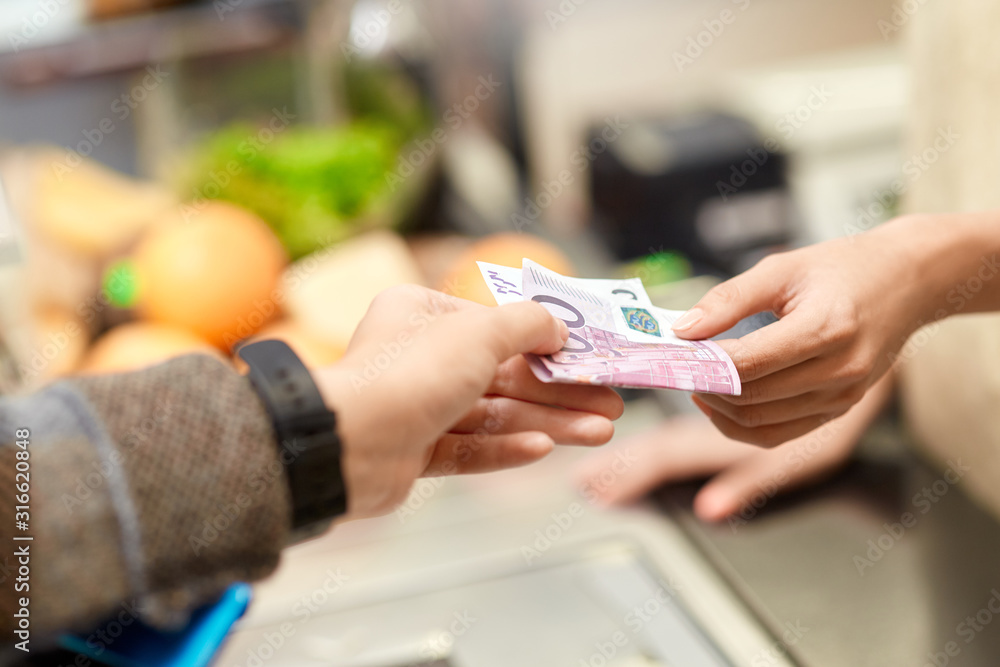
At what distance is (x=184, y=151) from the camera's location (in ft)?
5.77

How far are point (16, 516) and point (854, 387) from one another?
65 centimetres

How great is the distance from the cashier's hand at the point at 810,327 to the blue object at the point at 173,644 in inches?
19.1

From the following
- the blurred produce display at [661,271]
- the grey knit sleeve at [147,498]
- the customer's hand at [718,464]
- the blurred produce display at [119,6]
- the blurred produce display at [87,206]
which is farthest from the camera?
the blurred produce display at [119,6]

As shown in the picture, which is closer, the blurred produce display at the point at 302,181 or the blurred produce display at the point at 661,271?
the blurred produce display at the point at 661,271

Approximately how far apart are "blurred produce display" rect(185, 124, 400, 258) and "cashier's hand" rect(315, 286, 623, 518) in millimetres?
879

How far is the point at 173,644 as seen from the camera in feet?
2.26

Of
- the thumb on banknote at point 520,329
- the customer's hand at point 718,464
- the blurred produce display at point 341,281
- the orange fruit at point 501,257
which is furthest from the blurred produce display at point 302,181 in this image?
the thumb on banknote at point 520,329

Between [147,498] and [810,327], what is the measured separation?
0.49 meters

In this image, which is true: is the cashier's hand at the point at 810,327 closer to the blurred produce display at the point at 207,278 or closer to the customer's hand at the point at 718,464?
the customer's hand at the point at 718,464

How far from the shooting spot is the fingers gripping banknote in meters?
0.54

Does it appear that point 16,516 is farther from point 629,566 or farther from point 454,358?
point 629,566

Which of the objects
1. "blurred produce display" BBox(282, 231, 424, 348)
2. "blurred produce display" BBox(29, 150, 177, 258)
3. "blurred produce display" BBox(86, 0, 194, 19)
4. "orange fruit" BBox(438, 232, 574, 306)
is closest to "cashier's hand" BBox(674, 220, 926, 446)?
"orange fruit" BBox(438, 232, 574, 306)

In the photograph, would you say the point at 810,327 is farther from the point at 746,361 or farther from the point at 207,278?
the point at 207,278

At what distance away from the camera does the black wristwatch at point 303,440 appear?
478 mm
